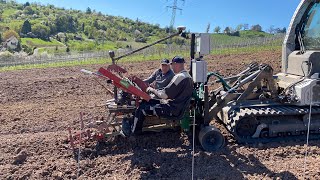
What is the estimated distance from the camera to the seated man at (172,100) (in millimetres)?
6832

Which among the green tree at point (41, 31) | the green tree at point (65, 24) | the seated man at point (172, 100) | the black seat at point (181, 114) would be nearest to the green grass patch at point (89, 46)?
the green tree at point (41, 31)

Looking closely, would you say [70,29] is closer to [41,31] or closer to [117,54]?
[41,31]

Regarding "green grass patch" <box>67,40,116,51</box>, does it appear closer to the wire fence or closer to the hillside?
the hillside

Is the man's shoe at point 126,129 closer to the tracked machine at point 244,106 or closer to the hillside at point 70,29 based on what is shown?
the tracked machine at point 244,106

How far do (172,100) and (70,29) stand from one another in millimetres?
137052

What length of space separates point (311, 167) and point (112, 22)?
163 metres

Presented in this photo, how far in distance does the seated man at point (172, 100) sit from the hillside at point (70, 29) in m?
88.4

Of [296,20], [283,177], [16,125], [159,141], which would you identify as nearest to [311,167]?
[283,177]

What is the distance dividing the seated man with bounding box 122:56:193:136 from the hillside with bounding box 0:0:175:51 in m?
88.4

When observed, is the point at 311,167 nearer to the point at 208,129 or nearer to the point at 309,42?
the point at 208,129

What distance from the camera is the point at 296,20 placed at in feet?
28.2

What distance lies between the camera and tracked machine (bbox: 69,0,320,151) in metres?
7.14

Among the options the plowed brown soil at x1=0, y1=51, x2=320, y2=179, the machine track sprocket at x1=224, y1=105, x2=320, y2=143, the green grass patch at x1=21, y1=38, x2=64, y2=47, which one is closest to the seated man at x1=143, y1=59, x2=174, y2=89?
the plowed brown soil at x1=0, y1=51, x2=320, y2=179

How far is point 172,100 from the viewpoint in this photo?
22.7ft
